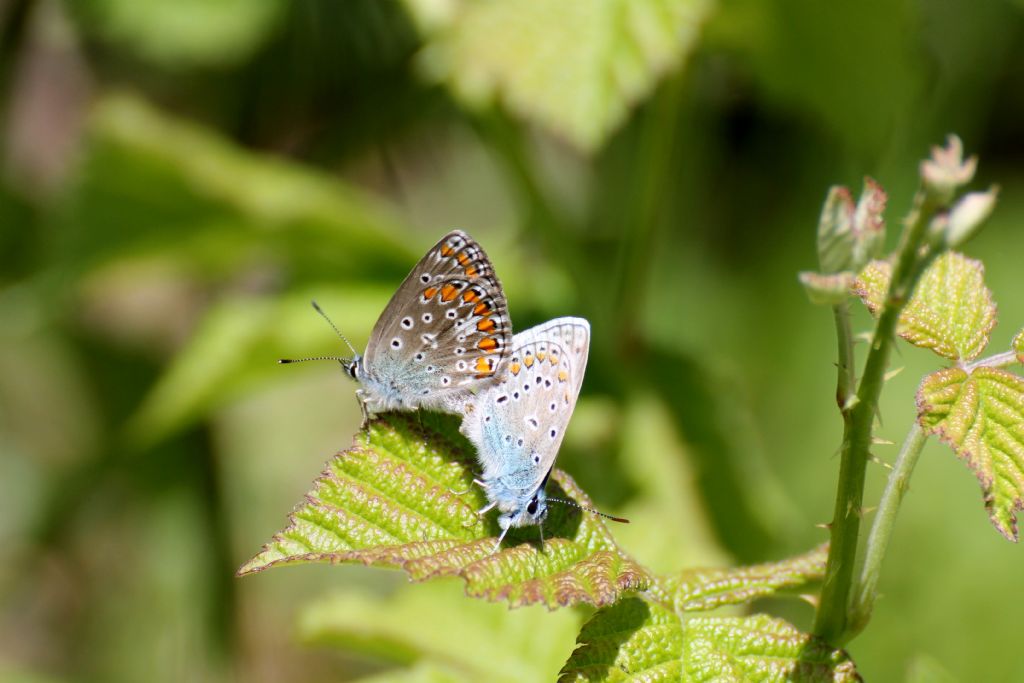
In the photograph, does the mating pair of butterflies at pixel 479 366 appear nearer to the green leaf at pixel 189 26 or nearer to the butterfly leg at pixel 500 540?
the butterfly leg at pixel 500 540

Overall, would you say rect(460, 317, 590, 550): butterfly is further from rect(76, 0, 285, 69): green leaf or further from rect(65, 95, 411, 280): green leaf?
rect(76, 0, 285, 69): green leaf

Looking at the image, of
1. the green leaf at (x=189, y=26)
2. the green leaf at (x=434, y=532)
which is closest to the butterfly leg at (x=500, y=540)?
the green leaf at (x=434, y=532)

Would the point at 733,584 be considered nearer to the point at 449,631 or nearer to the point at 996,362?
the point at 996,362

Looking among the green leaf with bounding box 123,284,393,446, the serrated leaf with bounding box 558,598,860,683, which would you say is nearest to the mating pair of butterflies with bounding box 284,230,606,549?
the serrated leaf with bounding box 558,598,860,683

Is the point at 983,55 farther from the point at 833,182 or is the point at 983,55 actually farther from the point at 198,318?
the point at 198,318

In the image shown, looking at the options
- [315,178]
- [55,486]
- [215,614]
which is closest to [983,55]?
[315,178]
